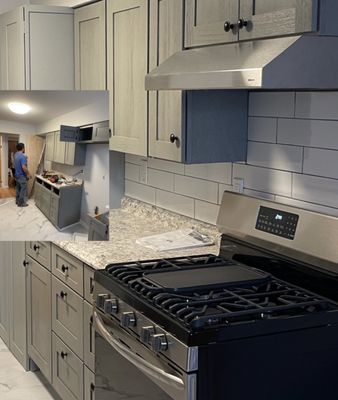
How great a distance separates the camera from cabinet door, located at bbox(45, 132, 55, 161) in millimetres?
2803

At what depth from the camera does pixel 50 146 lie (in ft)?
9.26

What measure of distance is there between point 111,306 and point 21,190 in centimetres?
78

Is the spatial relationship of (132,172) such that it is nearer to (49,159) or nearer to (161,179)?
(161,179)

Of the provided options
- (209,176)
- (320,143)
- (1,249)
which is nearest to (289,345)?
(320,143)

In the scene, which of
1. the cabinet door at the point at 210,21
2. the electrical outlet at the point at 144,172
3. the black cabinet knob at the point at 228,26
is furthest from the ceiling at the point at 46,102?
the electrical outlet at the point at 144,172

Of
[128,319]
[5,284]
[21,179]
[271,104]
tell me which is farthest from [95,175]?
[5,284]

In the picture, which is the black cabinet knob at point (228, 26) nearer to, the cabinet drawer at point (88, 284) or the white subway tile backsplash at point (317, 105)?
the white subway tile backsplash at point (317, 105)

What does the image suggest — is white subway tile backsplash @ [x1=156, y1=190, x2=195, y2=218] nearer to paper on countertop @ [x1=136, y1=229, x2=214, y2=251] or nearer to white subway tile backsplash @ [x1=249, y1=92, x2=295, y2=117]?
paper on countertop @ [x1=136, y1=229, x2=214, y2=251]

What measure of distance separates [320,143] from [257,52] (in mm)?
505

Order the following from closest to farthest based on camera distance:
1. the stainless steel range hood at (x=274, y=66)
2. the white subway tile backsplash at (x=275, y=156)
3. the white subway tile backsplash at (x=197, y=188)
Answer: the stainless steel range hood at (x=274, y=66) → the white subway tile backsplash at (x=275, y=156) → the white subway tile backsplash at (x=197, y=188)

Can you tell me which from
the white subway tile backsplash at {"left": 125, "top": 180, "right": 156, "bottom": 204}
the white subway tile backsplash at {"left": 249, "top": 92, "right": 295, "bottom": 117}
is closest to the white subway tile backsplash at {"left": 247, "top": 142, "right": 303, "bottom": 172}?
the white subway tile backsplash at {"left": 249, "top": 92, "right": 295, "bottom": 117}

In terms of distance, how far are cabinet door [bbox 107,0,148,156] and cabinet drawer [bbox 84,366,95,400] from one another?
38.7 inches

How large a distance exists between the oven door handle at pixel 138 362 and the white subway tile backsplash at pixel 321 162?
0.92 meters

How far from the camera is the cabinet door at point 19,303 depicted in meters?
3.73
